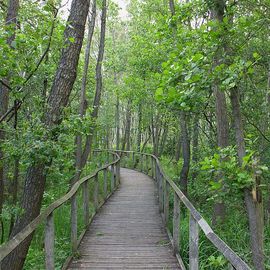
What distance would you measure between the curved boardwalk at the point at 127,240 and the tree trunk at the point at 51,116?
1.04 meters

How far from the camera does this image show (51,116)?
18.3 feet

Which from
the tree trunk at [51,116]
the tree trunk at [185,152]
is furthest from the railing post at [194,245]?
the tree trunk at [185,152]

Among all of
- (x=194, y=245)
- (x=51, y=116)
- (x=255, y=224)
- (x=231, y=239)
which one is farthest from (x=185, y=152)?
(x=194, y=245)

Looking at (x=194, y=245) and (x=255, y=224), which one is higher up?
(x=255, y=224)

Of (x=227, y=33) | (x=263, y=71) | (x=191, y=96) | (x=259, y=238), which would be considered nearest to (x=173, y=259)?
(x=259, y=238)

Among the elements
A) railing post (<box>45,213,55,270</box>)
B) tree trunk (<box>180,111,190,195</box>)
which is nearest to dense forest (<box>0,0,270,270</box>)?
railing post (<box>45,213,55,270</box>)

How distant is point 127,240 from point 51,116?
2.78 metres

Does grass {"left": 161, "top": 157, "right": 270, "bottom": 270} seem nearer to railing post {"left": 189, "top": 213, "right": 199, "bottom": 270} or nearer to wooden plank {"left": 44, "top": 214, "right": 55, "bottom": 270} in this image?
railing post {"left": 189, "top": 213, "right": 199, "bottom": 270}

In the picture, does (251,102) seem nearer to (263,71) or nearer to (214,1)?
(263,71)

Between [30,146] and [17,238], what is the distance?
1.76 meters

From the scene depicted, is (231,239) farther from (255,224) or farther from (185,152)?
(185,152)

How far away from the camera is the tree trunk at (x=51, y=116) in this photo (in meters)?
5.45

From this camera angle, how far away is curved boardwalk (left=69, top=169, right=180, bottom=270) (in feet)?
16.7

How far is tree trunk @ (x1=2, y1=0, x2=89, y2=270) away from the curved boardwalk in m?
1.04
